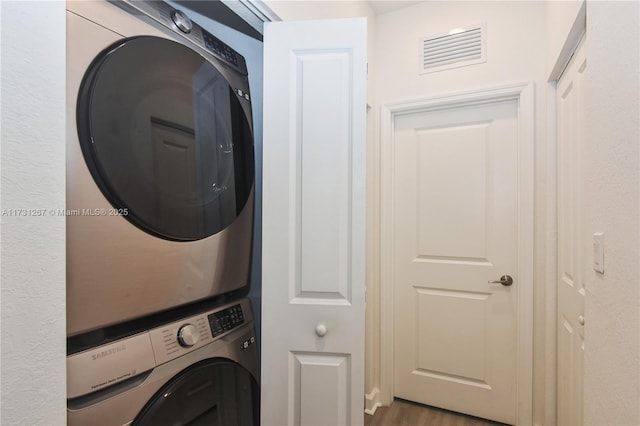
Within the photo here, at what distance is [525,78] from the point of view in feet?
6.05

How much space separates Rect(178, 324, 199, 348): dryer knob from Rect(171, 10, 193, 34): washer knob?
0.90 metres

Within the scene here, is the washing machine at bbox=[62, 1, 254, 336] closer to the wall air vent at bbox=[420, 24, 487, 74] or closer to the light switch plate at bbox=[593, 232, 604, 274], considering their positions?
the light switch plate at bbox=[593, 232, 604, 274]

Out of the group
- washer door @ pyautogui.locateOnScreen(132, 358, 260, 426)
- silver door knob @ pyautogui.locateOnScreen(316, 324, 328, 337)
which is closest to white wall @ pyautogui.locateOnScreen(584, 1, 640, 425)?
silver door knob @ pyautogui.locateOnScreen(316, 324, 328, 337)

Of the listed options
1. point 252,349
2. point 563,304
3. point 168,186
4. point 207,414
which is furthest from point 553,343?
point 168,186

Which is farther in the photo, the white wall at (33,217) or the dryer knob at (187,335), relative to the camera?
the dryer knob at (187,335)

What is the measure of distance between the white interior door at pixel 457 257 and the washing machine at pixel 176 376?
1.28 meters

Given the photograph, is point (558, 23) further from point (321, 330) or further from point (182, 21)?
point (321, 330)

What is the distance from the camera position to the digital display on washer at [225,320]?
1066 mm

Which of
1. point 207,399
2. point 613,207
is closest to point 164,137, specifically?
point 207,399

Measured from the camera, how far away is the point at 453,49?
202 cm

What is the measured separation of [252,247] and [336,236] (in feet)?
1.13

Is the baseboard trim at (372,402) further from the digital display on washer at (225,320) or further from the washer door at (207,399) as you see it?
the digital display on washer at (225,320)

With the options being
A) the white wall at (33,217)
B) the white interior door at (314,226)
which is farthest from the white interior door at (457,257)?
the white wall at (33,217)

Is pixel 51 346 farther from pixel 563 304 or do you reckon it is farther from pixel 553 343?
pixel 553 343
